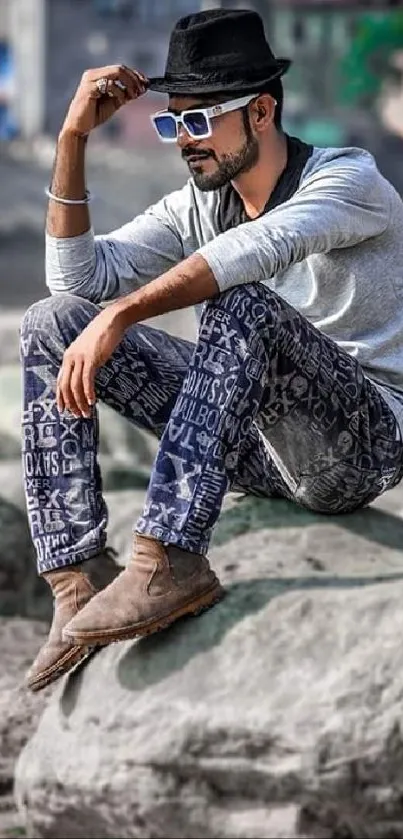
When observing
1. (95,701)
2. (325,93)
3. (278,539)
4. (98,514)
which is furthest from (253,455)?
(325,93)

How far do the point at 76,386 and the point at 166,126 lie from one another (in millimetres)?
794

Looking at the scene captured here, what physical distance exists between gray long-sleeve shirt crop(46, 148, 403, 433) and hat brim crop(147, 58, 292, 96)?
266mm

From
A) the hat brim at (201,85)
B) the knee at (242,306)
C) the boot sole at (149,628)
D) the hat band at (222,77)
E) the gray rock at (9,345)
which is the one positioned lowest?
the gray rock at (9,345)

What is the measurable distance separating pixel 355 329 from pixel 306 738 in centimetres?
127

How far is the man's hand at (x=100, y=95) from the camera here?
14.1 feet

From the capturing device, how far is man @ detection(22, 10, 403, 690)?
12.7 ft

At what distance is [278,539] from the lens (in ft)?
15.4

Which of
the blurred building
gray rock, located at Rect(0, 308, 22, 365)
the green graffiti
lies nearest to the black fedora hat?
gray rock, located at Rect(0, 308, 22, 365)

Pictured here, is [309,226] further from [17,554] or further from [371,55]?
[371,55]

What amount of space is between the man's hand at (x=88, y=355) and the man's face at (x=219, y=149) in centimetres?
58

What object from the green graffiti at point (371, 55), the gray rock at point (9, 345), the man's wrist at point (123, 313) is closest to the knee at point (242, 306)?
the man's wrist at point (123, 313)

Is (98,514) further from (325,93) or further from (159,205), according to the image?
(325,93)

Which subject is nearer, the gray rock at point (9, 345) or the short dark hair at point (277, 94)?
the short dark hair at point (277, 94)

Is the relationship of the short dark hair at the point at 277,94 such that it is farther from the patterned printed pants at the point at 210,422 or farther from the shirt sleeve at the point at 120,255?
the patterned printed pants at the point at 210,422
